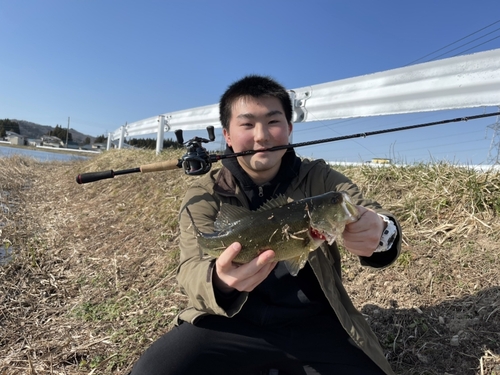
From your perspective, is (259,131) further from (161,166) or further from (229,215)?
(161,166)

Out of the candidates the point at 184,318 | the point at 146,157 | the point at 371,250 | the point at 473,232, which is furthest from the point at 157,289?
the point at 146,157

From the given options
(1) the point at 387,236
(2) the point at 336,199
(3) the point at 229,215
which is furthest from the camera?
(3) the point at 229,215

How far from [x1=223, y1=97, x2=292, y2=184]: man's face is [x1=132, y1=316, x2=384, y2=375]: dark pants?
3.75ft

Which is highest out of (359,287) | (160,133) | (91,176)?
(160,133)

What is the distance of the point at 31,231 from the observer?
6406 millimetres

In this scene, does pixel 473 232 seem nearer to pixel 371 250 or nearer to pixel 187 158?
pixel 371 250

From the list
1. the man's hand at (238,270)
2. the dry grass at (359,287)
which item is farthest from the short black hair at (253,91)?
the dry grass at (359,287)

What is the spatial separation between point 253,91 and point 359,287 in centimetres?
218

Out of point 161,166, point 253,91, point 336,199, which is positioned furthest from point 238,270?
point 161,166

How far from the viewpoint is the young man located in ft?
6.64

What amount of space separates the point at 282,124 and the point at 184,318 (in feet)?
5.33

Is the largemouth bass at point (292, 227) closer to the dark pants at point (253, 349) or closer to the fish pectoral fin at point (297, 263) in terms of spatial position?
the fish pectoral fin at point (297, 263)

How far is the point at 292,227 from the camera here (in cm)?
191

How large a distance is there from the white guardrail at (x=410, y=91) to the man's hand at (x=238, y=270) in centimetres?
332
